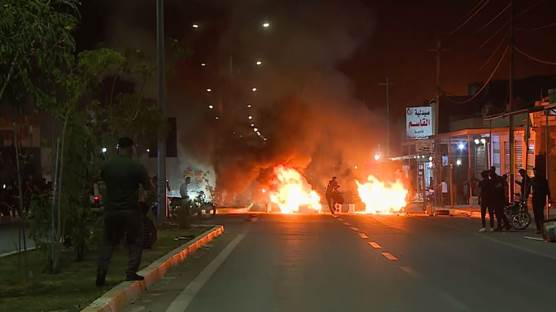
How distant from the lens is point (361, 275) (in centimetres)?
1166

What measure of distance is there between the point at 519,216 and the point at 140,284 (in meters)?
15.3

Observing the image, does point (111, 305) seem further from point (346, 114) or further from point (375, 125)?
point (375, 125)

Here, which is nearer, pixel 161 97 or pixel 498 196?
pixel 161 97

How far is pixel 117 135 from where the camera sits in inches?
529

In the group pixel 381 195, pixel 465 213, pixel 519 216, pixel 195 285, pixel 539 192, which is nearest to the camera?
pixel 195 285

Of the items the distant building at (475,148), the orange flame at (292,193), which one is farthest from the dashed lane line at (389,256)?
the orange flame at (292,193)

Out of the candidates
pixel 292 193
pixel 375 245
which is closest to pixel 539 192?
pixel 375 245

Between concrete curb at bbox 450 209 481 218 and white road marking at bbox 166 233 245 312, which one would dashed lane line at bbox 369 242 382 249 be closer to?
white road marking at bbox 166 233 245 312

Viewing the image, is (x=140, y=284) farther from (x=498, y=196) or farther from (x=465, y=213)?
(x=465, y=213)

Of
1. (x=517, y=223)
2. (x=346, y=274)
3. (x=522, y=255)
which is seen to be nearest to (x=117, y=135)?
(x=346, y=274)

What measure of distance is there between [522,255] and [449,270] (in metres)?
3.48

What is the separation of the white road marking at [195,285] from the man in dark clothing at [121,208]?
2.56 feet

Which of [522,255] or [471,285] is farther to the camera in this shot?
[522,255]

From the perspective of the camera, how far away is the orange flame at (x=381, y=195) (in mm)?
44041
